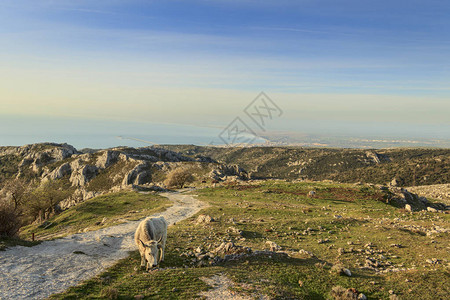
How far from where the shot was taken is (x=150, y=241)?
17406 millimetres

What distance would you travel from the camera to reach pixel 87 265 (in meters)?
18.3

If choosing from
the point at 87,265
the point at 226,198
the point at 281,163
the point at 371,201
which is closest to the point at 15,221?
the point at 87,265

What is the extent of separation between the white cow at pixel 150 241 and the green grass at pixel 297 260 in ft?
3.02

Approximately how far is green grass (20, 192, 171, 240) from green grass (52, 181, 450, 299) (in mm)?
15390

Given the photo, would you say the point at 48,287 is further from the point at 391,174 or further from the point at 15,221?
the point at 391,174

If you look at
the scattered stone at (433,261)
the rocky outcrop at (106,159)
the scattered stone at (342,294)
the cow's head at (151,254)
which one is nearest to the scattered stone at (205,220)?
the cow's head at (151,254)

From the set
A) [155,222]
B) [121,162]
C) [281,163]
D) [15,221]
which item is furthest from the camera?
[281,163]

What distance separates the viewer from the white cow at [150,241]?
57.3 ft

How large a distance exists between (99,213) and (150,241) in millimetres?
39991

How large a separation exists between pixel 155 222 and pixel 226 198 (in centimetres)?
3691

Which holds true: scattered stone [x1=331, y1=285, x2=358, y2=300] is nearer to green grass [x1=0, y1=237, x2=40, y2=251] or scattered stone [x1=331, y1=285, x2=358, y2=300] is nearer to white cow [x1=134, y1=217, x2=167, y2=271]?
white cow [x1=134, y1=217, x2=167, y2=271]

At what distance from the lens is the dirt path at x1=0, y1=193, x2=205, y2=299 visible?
548 inches

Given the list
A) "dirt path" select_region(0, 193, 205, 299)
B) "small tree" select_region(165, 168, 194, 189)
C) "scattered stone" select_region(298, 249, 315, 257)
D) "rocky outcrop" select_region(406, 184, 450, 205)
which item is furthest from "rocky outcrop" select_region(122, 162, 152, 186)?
"rocky outcrop" select_region(406, 184, 450, 205)

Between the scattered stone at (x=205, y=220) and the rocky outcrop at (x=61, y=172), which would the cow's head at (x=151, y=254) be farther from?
the rocky outcrop at (x=61, y=172)
